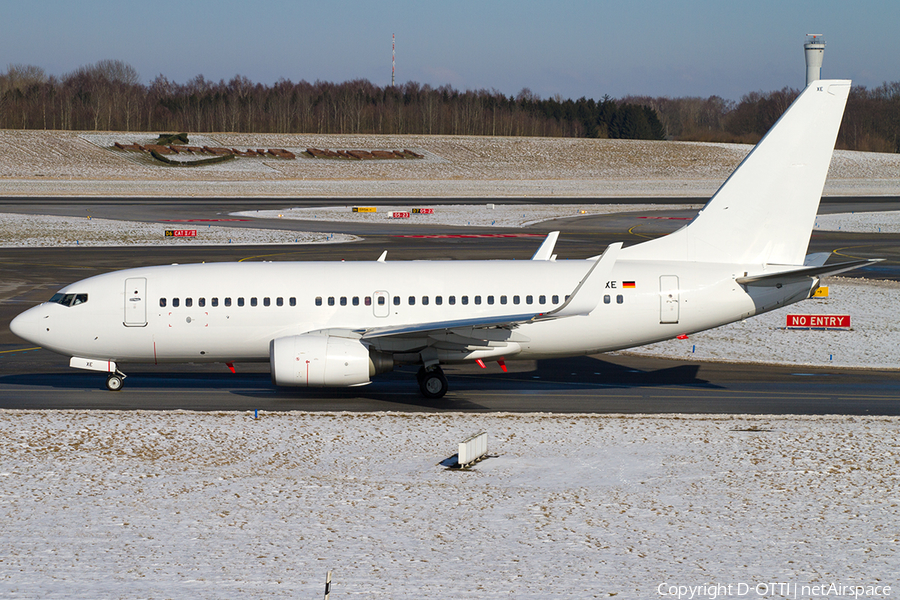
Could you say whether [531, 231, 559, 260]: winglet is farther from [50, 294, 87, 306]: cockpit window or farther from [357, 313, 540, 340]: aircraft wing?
[50, 294, 87, 306]: cockpit window

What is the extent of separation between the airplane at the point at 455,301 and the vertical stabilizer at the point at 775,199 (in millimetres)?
43

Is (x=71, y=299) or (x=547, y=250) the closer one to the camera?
(x=71, y=299)

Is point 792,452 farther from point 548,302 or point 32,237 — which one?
point 32,237

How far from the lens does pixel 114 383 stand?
2689 cm

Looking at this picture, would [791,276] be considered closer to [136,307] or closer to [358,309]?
[358,309]

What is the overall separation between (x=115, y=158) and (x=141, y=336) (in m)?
139

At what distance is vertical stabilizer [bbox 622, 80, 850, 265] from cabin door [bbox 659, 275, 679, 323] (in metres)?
1.46

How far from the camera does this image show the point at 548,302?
25.5m

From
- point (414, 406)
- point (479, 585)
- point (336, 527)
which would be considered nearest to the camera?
point (479, 585)

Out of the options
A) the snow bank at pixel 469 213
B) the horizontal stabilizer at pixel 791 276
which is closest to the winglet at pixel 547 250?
the horizontal stabilizer at pixel 791 276

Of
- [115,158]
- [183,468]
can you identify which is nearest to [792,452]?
[183,468]

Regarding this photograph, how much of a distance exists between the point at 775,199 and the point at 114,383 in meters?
21.5

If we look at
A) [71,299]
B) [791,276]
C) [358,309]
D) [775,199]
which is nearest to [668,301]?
[791,276]

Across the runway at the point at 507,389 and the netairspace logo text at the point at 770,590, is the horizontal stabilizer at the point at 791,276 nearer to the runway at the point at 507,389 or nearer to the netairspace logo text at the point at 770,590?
Result: the runway at the point at 507,389
